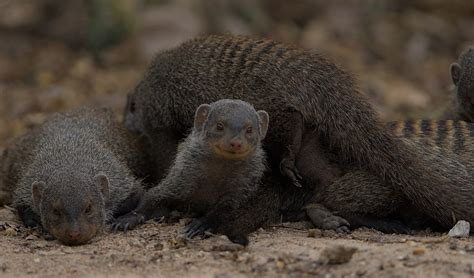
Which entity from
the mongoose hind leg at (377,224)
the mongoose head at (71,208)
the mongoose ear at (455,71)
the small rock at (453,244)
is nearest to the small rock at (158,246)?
the mongoose head at (71,208)

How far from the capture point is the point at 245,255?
140 inches

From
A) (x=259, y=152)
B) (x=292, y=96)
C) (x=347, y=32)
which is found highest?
(x=347, y=32)

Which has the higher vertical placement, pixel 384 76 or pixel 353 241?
pixel 384 76

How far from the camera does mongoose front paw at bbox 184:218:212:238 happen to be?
3.89 metres

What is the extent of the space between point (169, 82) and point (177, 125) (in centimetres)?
25

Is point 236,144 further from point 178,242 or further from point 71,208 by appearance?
point 71,208

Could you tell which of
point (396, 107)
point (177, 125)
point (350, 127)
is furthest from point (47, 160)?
point (396, 107)

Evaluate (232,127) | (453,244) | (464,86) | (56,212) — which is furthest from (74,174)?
(464,86)

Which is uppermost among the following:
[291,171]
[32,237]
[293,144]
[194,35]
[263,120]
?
[194,35]

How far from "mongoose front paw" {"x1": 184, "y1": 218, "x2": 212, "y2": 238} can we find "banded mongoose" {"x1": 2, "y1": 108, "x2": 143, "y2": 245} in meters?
0.41

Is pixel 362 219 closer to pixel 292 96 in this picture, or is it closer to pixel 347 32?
pixel 292 96

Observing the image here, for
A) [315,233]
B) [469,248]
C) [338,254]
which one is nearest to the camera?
[338,254]

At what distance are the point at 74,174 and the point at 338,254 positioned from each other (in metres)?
1.43

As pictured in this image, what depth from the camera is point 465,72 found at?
5246mm
